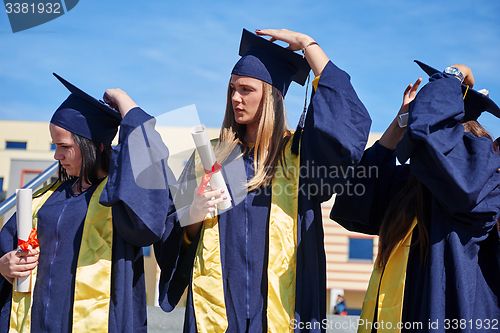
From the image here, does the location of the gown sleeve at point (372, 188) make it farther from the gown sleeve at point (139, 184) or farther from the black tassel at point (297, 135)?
the gown sleeve at point (139, 184)

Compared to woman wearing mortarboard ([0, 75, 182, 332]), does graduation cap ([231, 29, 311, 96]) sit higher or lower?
higher

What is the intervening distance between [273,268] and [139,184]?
2.54ft

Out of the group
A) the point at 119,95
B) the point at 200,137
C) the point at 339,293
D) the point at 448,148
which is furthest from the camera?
the point at 339,293

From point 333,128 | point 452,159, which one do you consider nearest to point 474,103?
point 452,159

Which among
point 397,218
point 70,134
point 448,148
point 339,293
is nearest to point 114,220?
point 70,134

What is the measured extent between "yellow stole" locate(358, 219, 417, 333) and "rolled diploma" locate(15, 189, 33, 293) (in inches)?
67.8

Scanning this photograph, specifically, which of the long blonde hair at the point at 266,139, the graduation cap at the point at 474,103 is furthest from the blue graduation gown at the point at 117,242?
the graduation cap at the point at 474,103

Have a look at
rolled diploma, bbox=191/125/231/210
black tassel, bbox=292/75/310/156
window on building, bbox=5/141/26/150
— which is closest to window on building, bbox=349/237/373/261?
window on building, bbox=5/141/26/150

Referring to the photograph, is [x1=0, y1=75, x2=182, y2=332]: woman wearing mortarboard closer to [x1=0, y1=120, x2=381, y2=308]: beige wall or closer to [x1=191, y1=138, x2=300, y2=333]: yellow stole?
[x1=191, y1=138, x2=300, y2=333]: yellow stole

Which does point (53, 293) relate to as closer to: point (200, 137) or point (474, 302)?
point (200, 137)

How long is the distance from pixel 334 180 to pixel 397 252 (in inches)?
18.4

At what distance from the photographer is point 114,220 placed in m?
2.36

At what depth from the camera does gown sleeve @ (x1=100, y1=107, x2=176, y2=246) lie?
88.2 inches

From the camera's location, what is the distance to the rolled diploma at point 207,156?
2158mm
